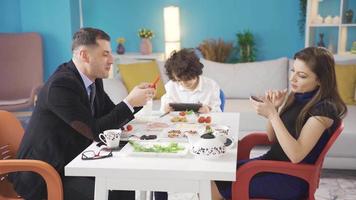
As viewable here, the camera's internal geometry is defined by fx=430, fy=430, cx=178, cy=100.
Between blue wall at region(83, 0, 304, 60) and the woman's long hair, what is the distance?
3489mm

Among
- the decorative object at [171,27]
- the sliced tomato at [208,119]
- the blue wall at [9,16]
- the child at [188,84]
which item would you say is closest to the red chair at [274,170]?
the sliced tomato at [208,119]

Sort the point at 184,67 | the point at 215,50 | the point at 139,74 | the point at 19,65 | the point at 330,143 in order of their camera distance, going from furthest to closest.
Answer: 1. the point at 215,50
2. the point at 19,65
3. the point at 139,74
4. the point at 184,67
5. the point at 330,143

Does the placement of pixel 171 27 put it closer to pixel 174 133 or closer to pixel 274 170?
pixel 174 133

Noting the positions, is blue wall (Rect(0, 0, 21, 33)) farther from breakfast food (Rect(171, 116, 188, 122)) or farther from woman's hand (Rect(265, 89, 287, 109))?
woman's hand (Rect(265, 89, 287, 109))

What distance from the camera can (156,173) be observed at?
1.41 m

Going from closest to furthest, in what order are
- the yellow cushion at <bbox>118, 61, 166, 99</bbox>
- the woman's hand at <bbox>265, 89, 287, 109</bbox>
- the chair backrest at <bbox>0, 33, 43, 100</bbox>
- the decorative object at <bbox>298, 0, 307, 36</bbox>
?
the woman's hand at <bbox>265, 89, 287, 109</bbox>
the yellow cushion at <bbox>118, 61, 166, 99</bbox>
the chair backrest at <bbox>0, 33, 43, 100</bbox>
the decorative object at <bbox>298, 0, 307, 36</bbox>

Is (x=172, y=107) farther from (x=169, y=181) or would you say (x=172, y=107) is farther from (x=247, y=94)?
(x=247, y=94)

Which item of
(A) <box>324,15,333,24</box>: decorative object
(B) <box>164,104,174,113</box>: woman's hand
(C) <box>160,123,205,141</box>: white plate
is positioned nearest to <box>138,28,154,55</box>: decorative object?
(A) <box>324,15,333,24</box>: decorative object

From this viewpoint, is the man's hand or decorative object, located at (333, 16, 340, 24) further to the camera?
decorative object, located at (333, 16, 340, 24)

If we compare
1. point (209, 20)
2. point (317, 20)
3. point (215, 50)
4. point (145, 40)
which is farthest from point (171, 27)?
point (317, 20)

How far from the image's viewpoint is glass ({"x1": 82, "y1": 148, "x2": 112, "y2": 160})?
1543 millimetres

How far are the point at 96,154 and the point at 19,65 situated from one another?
3.12 metres

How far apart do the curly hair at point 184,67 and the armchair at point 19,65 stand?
210 centimetres

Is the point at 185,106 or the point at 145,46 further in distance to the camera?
the point at 145,46
